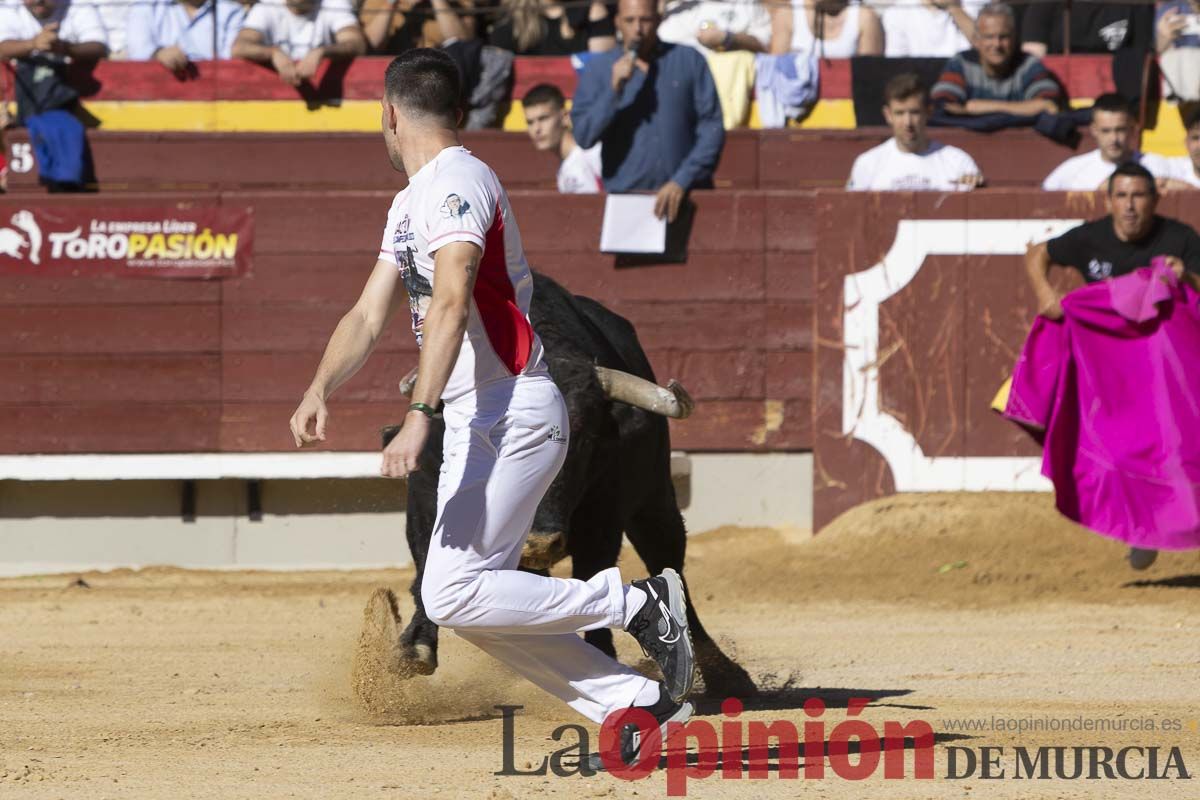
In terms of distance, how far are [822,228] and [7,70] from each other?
463 centimetres

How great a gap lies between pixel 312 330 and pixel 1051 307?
3.75 meters

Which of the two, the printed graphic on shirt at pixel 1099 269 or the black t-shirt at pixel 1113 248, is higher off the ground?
the black t-shirt at pixel 1113 248

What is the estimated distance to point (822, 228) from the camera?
29.8 feet

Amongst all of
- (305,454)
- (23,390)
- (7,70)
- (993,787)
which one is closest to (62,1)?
(7,70)

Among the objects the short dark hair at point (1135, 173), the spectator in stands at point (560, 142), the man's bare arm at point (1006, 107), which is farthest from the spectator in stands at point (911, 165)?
the spectator in stands at point (560, 142)

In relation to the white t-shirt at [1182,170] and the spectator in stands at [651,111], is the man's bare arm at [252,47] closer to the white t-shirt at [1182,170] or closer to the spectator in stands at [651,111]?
the spectator in stands at [651,111]

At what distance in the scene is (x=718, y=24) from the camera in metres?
9.84

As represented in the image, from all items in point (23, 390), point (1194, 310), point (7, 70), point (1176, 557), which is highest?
point (7, 70)

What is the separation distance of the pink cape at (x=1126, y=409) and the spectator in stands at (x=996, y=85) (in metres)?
1.79

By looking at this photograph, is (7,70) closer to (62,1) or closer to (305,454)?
(62,1)

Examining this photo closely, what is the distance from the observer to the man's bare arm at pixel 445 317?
3.72m

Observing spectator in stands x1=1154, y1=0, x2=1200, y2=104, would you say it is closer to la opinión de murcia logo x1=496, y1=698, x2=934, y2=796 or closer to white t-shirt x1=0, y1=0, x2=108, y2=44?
la opinión de murcia logo x1=496, y1=698, x2=934, y2=796

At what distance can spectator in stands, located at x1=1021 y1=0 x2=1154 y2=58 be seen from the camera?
9.96 meters

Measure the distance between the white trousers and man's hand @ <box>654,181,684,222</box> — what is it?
16.1ft
